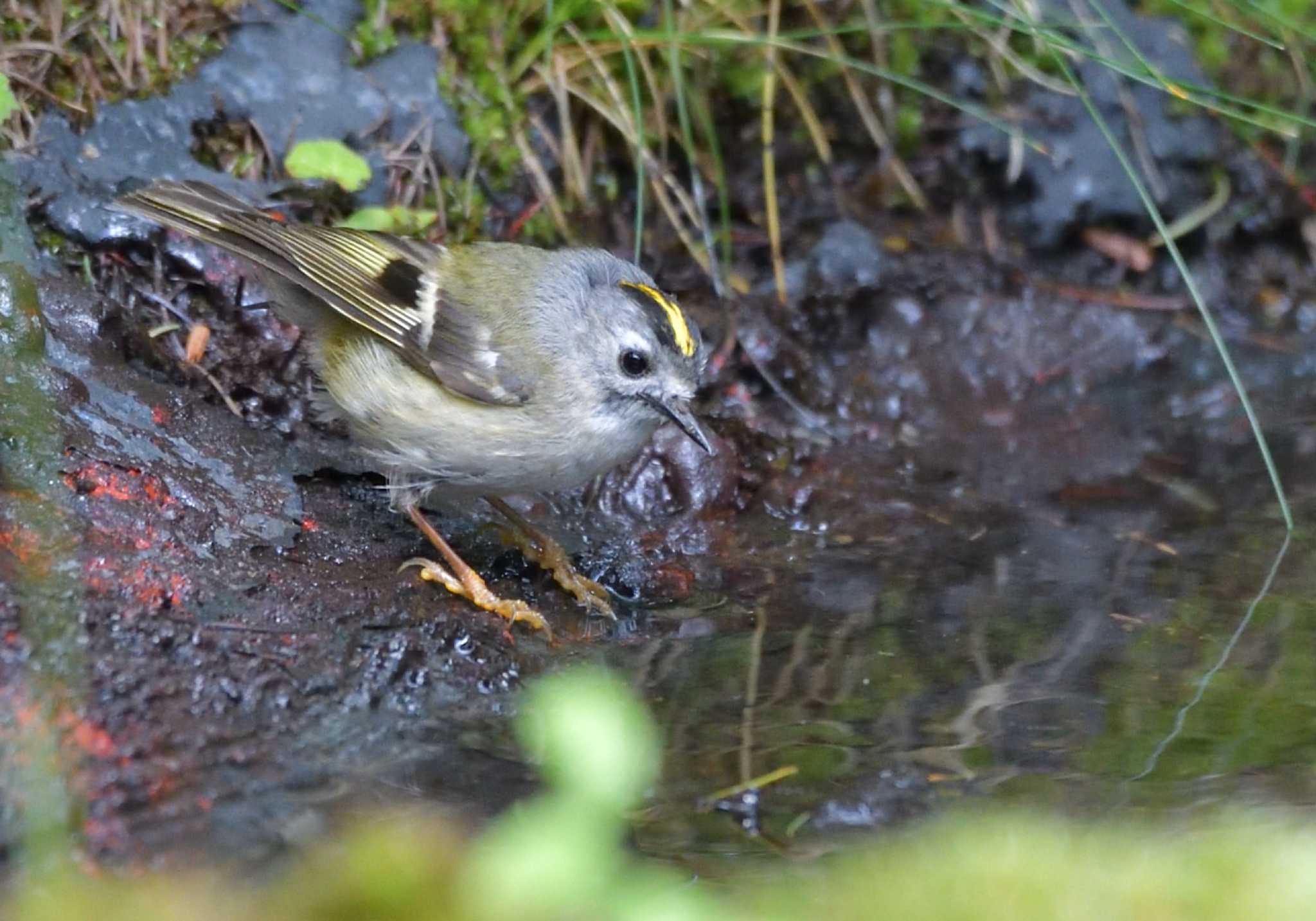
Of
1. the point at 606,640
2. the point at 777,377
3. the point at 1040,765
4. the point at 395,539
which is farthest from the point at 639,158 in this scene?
the point at 1040,765

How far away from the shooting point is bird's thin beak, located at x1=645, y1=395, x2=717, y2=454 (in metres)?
3.89

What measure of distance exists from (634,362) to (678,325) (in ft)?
0.53

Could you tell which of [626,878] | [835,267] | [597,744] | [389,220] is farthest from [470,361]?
[597,744]

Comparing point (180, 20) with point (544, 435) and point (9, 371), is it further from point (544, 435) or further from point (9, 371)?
point (544, 435)

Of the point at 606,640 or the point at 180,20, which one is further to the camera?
the point at 180,20

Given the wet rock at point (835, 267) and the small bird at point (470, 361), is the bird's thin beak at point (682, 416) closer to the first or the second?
the small bird at point (470, 361)

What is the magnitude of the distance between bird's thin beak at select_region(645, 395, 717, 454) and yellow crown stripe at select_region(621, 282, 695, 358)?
14 cm

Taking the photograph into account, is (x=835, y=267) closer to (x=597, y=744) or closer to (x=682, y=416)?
(x=682, y=416)

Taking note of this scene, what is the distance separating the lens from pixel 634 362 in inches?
155

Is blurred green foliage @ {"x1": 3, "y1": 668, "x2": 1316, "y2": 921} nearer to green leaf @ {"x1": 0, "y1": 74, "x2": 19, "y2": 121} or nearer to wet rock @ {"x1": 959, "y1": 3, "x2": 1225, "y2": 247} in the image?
green leaf @ {"x1": 0, "y1": 74, "x2": 19, "y2": 121}

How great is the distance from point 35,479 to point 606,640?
139 cm

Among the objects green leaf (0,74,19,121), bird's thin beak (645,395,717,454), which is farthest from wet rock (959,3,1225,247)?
green leaf (0,74,19,121)

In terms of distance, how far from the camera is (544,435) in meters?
3.80

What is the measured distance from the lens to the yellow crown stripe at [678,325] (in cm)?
391
